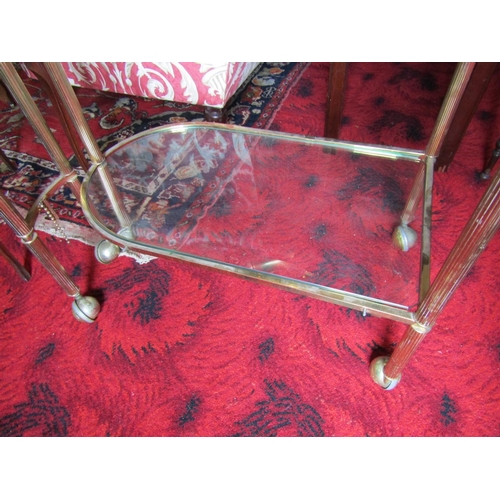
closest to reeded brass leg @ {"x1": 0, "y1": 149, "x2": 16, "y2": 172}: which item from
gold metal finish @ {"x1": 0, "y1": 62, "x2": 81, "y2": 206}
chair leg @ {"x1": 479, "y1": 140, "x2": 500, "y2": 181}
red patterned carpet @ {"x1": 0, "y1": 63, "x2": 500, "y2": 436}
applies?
red patterned carpet @ {"x1": 0, "y1": 63, "x2": 500, "y2": 436}

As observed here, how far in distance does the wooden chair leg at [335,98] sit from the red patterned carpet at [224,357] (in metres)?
0.30

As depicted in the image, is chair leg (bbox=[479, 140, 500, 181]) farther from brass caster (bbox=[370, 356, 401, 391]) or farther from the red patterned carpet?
brass caster (bbox=[370, 356, 401, 391])

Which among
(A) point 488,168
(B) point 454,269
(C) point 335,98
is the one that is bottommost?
(A) point 488,168

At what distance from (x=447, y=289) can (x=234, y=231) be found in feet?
1.22

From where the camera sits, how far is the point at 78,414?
69 cm

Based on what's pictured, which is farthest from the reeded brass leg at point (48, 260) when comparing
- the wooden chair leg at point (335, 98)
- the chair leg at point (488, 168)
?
the chair leg at point (488, 168)

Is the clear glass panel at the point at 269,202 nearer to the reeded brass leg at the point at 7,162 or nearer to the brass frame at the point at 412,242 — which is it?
the brass frame at the point at 412,242

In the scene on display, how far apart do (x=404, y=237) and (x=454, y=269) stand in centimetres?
22

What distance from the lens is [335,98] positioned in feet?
3.37

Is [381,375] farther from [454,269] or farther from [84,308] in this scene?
[84,308]

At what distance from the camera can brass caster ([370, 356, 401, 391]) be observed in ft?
2.19

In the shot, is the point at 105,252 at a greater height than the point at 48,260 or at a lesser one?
lesser

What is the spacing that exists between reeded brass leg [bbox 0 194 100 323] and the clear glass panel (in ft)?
0.34

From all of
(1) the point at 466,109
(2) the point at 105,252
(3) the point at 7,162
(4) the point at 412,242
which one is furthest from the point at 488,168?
(3) the point at 7,162
